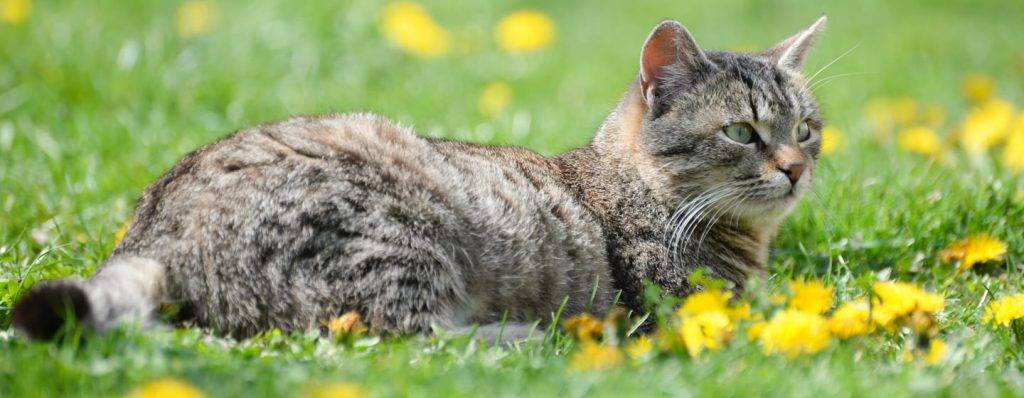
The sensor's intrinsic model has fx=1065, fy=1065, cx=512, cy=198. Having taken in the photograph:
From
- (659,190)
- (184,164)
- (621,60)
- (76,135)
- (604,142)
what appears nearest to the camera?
(184,164)

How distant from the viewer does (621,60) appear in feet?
25.1

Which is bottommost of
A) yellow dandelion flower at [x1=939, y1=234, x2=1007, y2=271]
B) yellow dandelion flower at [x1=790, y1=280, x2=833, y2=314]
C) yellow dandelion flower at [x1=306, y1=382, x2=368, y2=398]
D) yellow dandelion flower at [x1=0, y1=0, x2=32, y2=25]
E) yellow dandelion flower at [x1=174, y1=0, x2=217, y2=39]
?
yellow dandelion flower at [x1=939, y1=234, x2=1007, y2=271]

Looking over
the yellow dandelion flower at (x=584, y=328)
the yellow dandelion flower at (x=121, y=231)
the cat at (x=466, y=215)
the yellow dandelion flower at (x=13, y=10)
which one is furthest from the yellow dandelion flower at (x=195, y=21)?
the yellow dandelion flower at (x=584, y=328)

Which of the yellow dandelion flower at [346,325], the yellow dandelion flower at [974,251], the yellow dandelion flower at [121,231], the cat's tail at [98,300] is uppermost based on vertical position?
the yellow dandelion flower at [121,231]

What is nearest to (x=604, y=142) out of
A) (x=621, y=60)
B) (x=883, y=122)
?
(x=883, y=122)

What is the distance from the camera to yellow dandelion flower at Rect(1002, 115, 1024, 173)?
488 centimetres

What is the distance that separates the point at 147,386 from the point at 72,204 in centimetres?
261

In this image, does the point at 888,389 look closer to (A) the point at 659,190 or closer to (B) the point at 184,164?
(A) the point at 659,190

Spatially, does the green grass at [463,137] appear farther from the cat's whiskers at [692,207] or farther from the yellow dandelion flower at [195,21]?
the cat's whiskers at [692,207]

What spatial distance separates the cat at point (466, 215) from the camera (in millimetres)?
3059

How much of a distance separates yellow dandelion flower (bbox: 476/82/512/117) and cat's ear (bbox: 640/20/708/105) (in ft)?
6.99

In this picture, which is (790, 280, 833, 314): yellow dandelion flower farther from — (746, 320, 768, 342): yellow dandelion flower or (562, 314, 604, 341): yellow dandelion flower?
(562, 314, 604, 341): yellow dandelion flower

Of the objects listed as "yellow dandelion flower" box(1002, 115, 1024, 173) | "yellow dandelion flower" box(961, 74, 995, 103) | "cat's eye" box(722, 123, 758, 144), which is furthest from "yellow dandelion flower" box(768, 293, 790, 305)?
"yellow dandelion flower" box(961, 74, 995, 103)

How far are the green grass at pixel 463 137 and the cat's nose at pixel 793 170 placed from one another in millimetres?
380
